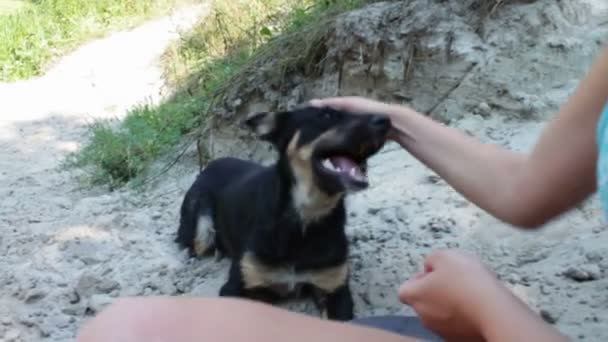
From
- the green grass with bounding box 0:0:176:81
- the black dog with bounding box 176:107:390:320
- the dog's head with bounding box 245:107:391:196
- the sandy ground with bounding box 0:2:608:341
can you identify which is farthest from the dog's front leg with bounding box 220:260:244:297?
the green grass with bounding box 0:0:176:81

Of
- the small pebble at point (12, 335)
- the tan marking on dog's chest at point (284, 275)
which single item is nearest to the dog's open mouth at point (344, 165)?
the tan marking on dog's chest at point (284, 275)

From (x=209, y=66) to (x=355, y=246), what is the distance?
456 centimetres

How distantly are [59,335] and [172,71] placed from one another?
20.8 feet

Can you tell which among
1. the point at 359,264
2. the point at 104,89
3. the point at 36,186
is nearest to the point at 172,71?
the point at 104,89

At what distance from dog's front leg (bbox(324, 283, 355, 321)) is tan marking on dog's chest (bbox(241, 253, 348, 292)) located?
3 centimetres

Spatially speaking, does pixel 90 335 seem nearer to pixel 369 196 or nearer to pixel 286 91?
pixel 369 196

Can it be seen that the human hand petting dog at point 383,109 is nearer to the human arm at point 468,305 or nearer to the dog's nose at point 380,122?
the dog's nose at point 380,122

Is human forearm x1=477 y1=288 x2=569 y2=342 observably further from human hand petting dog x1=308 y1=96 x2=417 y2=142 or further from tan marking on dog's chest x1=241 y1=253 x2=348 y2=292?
tan marking on dog's chest x1=241 y1=253 x2=348 y2=292

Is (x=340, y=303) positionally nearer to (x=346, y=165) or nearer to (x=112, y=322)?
(x=346, y=165)

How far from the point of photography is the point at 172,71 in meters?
9.97

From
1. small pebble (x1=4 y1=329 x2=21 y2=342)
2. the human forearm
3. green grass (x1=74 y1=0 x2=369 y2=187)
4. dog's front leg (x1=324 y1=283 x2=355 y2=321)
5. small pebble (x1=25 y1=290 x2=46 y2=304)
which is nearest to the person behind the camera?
the human forearm

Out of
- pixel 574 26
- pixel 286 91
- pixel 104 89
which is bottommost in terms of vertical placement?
pixel 104 89

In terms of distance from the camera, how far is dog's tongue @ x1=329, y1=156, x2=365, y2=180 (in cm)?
371

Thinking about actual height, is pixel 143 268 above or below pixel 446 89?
below
